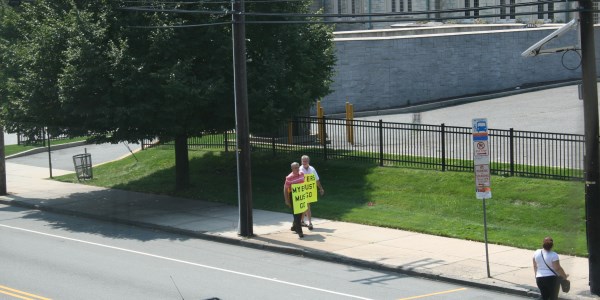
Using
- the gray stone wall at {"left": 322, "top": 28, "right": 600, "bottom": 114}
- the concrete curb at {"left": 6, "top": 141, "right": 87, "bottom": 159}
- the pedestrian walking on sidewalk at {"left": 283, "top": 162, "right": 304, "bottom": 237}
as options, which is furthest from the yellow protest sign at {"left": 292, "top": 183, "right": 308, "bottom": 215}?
the concrete curb at {"left": 6, "top": 141, "right": 87, "bottom": 159}

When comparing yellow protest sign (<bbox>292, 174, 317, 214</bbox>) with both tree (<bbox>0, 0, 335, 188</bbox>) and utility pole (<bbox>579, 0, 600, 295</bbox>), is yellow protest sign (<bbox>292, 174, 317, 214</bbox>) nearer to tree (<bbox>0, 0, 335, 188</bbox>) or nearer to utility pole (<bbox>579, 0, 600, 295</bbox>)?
tree (<bbox>0, 0, 335, 188</bbox>)

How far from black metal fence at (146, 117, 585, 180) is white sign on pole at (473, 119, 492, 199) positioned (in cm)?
533

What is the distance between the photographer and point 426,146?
2666 centimetres

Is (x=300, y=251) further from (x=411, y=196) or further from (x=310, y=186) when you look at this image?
(x=411, y=196)

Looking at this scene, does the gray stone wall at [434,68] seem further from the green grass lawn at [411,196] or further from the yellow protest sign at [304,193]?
the yellow protest sign at [304,193]

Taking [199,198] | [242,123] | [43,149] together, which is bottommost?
[199,198]

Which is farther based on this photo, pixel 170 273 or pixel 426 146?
pixel 426 146

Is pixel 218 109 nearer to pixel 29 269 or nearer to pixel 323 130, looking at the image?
pixel 323 130

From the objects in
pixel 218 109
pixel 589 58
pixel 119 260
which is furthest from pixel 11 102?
pixel 589 58

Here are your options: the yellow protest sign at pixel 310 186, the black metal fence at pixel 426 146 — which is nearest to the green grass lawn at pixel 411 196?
the black metal fence at pixel 426 146

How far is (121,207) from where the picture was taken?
2495cm

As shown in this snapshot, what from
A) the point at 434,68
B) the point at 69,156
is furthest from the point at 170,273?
the point at 434,68

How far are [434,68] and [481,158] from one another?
25141 millimetres

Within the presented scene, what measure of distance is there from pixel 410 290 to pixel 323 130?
495 inches
